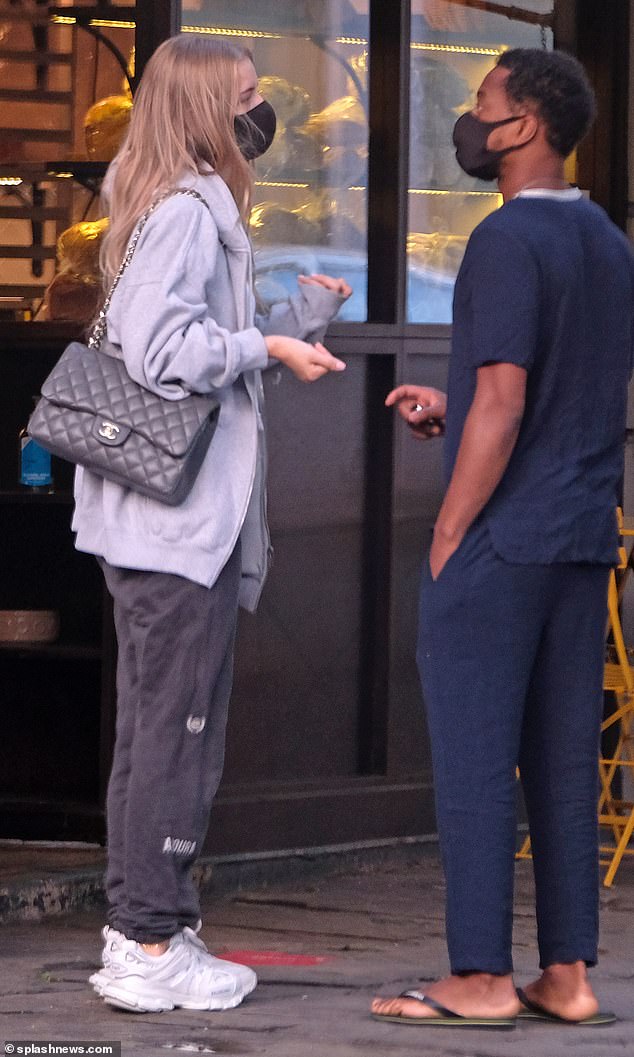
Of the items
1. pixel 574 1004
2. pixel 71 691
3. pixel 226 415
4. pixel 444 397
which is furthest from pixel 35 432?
pixel 71 691

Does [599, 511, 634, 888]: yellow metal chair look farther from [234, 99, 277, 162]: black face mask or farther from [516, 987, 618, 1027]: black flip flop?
[234, 99, 277, 162]: black face mask

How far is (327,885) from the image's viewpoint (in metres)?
5.29

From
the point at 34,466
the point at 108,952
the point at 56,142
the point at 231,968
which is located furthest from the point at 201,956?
the point at 56,142

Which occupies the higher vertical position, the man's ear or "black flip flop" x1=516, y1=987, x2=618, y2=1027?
the man's ear

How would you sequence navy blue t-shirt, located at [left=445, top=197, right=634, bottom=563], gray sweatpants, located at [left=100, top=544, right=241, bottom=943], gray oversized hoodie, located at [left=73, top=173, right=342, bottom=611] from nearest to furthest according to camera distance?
navy blue t-shirt, located at [left=445, top=197, right=634, bottom=563], gray oversized hoodie, located at [left=73, top=173, right=342, bottom=611], gray sweatpants, located at [left=100, top=544, right=241, bottom=943]

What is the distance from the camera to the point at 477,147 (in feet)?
12.1

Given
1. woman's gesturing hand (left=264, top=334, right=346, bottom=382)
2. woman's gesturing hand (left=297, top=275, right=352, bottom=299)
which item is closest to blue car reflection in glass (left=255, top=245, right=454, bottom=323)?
woman's gesturing hand (left=297, top=275, right=352, bottom=299)

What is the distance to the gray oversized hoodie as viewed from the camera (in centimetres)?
359

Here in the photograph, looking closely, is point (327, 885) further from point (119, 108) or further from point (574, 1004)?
point (119, 108)

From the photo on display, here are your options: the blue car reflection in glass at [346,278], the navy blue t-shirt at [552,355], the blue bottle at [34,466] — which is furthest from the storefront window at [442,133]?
the navy blue t-shirt at [552,355]

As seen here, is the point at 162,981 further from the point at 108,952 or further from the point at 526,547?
the point at 526,547

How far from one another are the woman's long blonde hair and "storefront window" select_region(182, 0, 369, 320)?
157cm

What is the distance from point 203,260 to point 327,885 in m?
2.34

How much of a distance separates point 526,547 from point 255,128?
1.13 meters
